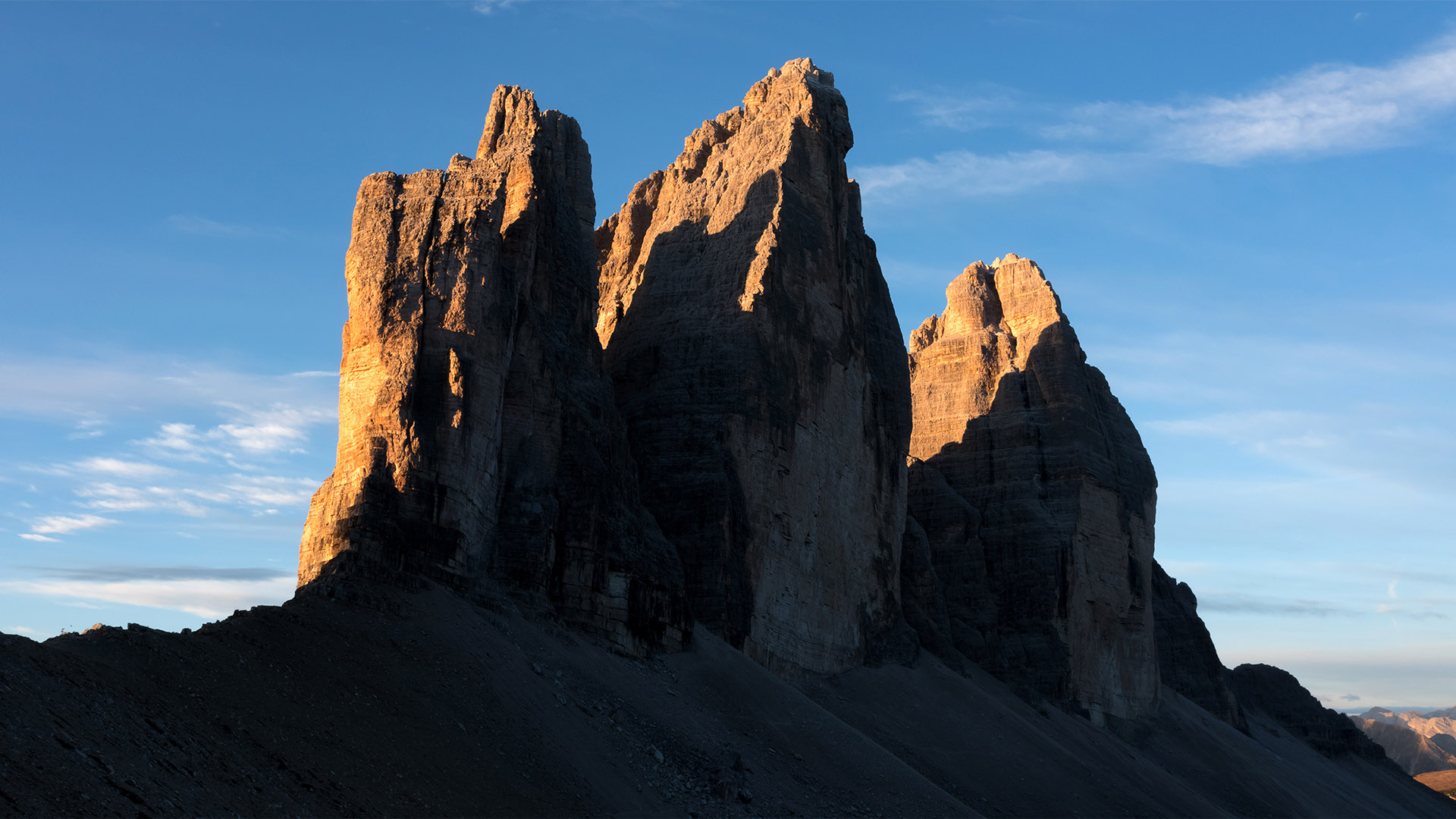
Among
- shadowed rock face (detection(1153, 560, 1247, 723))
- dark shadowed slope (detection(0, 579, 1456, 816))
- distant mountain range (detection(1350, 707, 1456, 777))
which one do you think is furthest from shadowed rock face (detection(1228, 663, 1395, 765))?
distant mountain range (detection(1350, 707, 1456, 777))

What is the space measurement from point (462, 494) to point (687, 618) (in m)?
8.79

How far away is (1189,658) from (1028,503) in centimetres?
1990

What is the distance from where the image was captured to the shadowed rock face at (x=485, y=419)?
35.1 metres

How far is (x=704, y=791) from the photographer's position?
3294 centimetres

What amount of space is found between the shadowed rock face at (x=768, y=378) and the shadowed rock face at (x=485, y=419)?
12.6 ft

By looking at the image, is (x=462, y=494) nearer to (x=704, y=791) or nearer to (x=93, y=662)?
(x=704, y=791)

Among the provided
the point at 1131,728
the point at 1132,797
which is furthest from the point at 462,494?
the point at 1131,728

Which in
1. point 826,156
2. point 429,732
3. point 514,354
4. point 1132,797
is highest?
point 826,156

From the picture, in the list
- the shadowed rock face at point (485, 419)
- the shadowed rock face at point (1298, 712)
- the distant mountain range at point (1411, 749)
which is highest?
the shadowed rock face at point (485, 419)

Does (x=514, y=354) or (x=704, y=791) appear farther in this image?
(x=514, y=354)

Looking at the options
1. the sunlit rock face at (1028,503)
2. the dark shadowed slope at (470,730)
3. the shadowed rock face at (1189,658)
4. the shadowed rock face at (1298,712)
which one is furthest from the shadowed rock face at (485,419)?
the shadowed rock face at (1298,712)

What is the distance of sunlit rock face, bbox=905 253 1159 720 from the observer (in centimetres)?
6406

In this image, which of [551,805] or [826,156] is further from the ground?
[826,156]

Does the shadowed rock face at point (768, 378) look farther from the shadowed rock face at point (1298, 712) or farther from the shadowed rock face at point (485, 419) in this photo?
the shadowed rock face at point (1298, 712)
